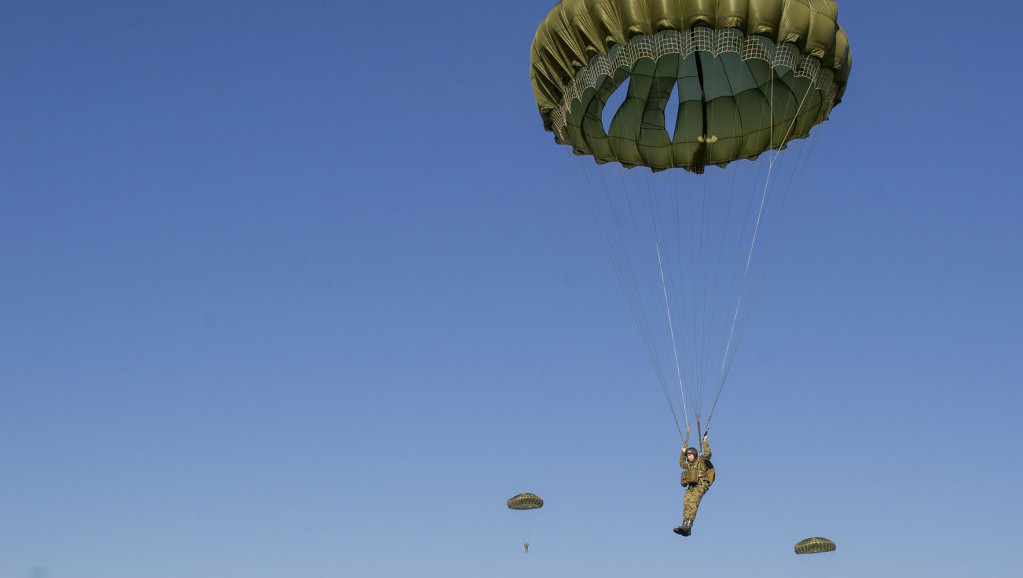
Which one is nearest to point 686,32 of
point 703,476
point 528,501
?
point 703,476

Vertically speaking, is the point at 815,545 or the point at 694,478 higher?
the point at 815,545

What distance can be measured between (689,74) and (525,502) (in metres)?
26.1

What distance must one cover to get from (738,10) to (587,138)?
5245 millimetres

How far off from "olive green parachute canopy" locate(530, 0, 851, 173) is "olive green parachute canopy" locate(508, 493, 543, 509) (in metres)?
23.5

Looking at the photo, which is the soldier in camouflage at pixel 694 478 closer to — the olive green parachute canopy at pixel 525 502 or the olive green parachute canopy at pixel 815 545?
the olive green parachute canopy at pixel 525 502

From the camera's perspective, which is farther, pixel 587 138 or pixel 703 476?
pixel 587 138

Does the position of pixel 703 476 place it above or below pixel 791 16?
below

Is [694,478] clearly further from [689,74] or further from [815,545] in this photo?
[815,545]

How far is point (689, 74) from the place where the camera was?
97.7 ft

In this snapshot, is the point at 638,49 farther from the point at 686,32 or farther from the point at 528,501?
the point at 528,501

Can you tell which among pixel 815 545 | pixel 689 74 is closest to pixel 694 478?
pixel 689 74

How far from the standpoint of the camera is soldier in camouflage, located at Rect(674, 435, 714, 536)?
87.6 ft

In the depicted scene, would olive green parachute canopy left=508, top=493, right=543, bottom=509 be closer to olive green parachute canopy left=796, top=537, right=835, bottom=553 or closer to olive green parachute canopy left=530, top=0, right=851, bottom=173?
olive green parachute canopy left=796, top=537, right=835, bottom=553

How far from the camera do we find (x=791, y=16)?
2730 centimetres
